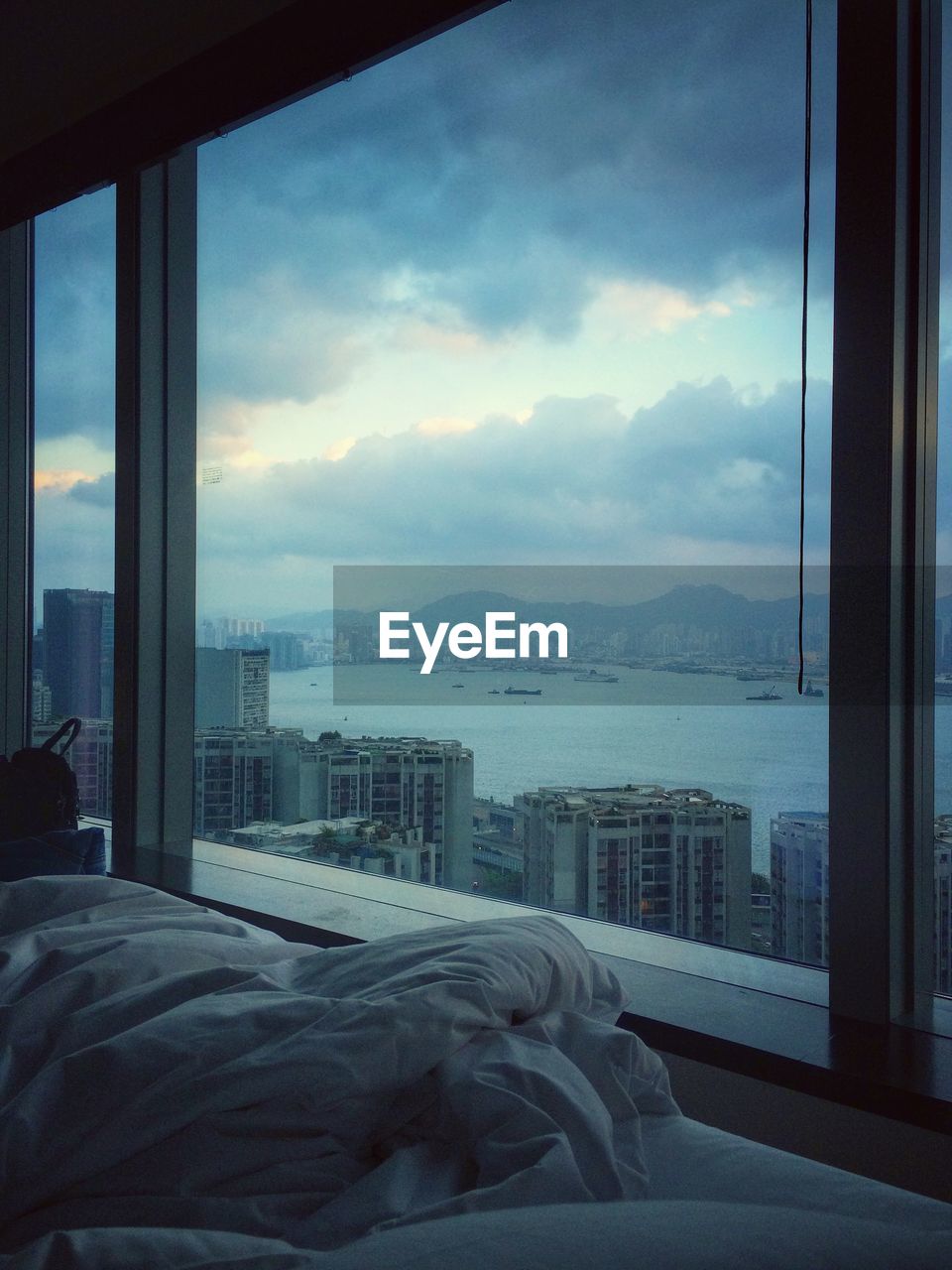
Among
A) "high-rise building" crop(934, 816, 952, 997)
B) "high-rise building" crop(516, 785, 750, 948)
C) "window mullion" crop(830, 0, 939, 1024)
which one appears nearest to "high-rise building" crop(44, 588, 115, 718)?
"high-rise building" crop(516, 785, 750, 948)

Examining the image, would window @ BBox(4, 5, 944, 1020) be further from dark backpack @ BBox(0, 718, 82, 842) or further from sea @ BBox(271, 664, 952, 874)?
dark backpack @ BBox(0, 718, 82, 842)

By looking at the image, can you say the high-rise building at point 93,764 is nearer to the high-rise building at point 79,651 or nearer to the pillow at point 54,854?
the high-rise building at point 79,651

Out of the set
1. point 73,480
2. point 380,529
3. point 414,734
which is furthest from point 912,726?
point 73,480

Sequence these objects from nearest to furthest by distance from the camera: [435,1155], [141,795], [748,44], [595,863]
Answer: [435,1155], [748,44], [595,863], [141,795]

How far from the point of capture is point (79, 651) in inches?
118

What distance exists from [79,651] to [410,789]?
1400mm

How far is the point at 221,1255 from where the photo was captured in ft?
2.11

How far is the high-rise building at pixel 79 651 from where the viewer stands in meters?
2.86

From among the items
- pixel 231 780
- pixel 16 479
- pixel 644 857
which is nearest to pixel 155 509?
pixel 231 780

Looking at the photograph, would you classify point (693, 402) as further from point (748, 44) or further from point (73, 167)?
point (73, 167)

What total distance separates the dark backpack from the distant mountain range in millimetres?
1115

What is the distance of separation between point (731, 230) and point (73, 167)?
2023 millimetres

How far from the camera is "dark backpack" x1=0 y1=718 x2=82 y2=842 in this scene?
8.79ft

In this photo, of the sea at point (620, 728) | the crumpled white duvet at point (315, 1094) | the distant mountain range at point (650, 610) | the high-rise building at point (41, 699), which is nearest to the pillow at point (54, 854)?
the sea at point (620, 728)
